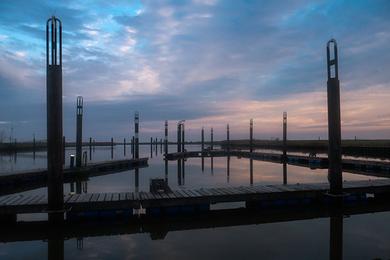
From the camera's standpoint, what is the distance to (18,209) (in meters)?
11.7

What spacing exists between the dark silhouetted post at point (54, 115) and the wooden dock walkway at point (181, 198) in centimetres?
58

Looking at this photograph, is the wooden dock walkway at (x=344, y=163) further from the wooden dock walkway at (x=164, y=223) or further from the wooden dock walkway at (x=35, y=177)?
the wooden dock walkway at (x=35, y=177)

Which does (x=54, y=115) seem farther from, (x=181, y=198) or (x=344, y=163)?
(x=344, y=163)

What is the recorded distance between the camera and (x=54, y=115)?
11680 millimetres

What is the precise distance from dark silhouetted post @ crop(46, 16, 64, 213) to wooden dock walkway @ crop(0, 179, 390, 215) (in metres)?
0.58

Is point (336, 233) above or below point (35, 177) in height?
below

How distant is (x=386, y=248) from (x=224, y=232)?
4380mm

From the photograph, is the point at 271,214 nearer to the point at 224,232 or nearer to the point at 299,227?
the point at 299,227

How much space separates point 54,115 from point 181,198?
4.93m

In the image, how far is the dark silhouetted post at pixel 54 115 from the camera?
11633 mm

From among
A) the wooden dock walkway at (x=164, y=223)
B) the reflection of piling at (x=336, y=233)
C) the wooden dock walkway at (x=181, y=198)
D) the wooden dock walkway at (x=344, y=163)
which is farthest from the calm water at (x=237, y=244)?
the wooden dock walkway at (x=344, y=163)

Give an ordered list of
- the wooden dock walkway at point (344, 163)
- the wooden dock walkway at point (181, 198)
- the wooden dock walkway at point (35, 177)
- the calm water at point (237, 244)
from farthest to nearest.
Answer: the wooden dock walkway at point (344, 163) → the wooden dock walkway at point (35, 177) → the wooden dock walkway at point (181, 198) → the calm water at point (237, 244)

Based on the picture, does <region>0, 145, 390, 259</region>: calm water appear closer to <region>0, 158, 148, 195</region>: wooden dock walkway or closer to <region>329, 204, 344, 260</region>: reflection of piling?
<region>329, 204, 344, 260</region>: reflection of piling

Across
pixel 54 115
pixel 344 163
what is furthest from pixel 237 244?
pixel 344 163
